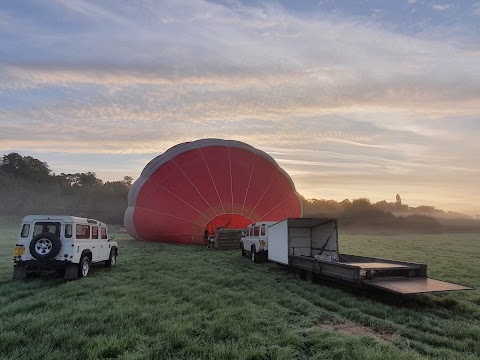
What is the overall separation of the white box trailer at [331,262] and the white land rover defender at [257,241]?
0.37 m

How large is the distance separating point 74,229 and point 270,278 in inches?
238

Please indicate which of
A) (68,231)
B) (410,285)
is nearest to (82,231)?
(68,231)

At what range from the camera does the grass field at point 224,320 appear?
18.1 ft

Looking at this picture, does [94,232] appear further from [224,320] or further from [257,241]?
[224,320]

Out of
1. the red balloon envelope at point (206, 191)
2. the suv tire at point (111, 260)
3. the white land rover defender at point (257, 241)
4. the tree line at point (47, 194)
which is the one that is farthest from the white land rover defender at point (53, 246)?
the tree line at point (47, 194)

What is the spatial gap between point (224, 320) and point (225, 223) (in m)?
15.4

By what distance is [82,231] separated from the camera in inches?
482

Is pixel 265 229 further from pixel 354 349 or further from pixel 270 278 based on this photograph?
pixel 354 349

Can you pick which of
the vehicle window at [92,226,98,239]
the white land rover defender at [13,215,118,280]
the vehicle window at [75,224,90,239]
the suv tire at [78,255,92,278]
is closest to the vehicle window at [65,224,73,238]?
the white land rover defender at [13,215,118,280]

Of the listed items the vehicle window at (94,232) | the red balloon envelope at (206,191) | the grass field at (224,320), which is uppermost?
the red balloon envelope at (206,191)

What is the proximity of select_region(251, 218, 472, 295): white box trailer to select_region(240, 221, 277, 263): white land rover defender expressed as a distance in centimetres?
37

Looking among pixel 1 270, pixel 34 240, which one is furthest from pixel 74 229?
pixel 1 270

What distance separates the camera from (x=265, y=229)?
54.3ft

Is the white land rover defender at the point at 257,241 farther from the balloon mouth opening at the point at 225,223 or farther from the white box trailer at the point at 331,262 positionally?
the balloon mouth opening at the point at 225,223
